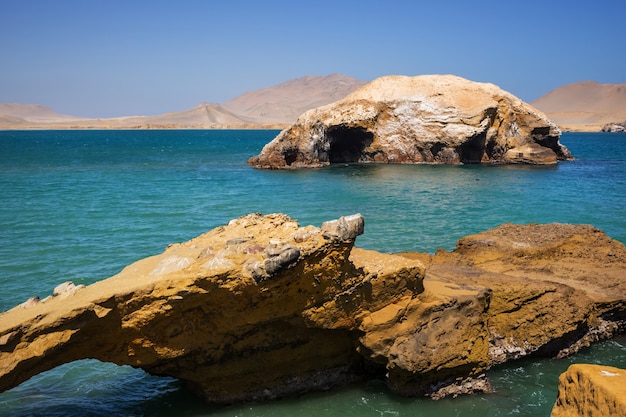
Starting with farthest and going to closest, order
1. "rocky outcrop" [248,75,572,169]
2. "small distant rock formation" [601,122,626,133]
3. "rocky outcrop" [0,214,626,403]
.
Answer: "small distant rock formation" [601,122,626,133]
"rocky outcrop" [248,75,572,169]
"rocky outcrop" [0,214,626,403]

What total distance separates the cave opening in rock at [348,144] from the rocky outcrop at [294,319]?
40818mm

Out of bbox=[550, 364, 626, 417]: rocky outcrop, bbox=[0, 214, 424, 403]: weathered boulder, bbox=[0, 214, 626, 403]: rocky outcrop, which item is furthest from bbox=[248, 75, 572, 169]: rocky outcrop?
bbox=[550, 364, 626, 417]: rocky outcrop

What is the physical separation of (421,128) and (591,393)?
150 feet

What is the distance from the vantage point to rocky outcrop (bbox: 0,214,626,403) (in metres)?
7.32

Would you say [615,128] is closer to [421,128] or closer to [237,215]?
[421,128]

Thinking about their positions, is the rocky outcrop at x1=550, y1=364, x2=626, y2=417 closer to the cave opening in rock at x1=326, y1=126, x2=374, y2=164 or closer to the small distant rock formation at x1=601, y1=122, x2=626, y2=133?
the cave opening in rock at x1=326, y1=126, x2=374, y2=164

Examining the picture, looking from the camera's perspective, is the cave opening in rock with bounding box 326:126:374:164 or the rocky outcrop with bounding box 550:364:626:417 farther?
the cave opening in rock with bounding box 326:126:374:164

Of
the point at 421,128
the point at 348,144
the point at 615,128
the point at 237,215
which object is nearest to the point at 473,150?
the point at 421,128

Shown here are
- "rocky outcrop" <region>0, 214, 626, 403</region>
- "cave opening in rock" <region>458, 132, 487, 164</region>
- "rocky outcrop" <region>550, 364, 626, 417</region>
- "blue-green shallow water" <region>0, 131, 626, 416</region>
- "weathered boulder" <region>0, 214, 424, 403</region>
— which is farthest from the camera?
"cave opening in rock" <region>458, 132, 487, 164</region>

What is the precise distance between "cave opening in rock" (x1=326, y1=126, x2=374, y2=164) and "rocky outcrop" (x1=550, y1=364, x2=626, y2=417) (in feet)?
150

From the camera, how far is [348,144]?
176ft

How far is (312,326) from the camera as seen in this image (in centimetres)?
842

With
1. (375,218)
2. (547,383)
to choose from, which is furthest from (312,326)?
(375,218)

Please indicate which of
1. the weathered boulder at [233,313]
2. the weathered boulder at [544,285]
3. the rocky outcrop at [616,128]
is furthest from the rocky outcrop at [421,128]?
the rocky outcrop at [616,128]
